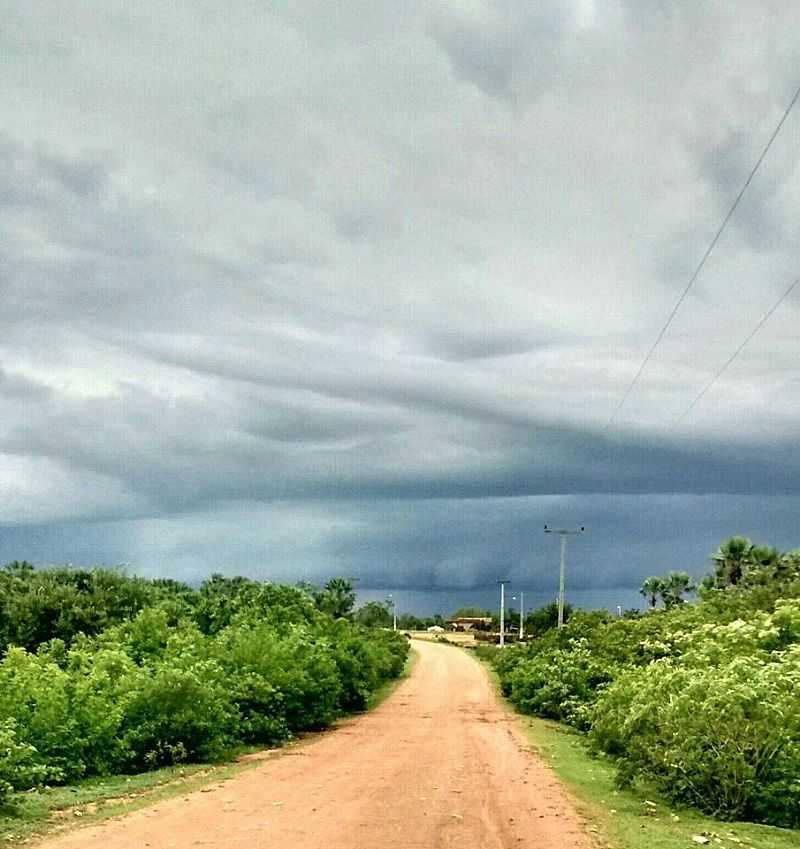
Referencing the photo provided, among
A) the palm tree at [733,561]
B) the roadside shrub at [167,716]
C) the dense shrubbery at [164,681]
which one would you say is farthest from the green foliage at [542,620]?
the roadside shrub at [167,716]

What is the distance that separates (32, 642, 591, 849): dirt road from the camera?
13.1m

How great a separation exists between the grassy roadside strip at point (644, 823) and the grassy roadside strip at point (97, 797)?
22.1ft

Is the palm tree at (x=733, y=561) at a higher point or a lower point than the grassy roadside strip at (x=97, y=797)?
higher

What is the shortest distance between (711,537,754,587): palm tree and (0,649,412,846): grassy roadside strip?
149ft

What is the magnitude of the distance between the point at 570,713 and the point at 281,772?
1653 centimetres

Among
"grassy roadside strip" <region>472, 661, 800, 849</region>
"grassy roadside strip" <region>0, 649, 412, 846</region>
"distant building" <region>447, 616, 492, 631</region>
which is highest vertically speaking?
"distant building" <region>447, 616, 492, 631</region>

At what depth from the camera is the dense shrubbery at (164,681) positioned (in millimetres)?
17812

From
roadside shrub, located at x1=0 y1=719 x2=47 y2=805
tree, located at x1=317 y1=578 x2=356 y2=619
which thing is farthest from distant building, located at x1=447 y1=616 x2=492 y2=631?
roadside shrub, located at x1=0 y1=719 x2=47 y2=805

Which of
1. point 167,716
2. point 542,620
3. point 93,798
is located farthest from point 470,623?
point 93,798

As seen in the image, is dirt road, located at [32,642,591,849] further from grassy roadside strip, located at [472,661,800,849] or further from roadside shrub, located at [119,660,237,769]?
roadside shrub, located at [119,660,237,769]

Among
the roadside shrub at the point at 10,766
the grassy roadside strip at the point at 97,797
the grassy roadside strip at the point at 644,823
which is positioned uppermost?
the roadside shrub at the point at 10,766

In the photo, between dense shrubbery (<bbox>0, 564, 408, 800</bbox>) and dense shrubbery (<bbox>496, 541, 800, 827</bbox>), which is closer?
dense shrubbery (<bbox>496, 541, 800, 827</bbox>)

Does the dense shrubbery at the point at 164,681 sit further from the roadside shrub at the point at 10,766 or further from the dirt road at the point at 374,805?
the dirt road at the point at 374,805

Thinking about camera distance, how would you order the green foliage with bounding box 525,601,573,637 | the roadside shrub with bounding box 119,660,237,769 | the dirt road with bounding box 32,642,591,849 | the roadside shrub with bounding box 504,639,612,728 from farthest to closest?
the green foliage with bounding box 525,601,573,637, the roadside shrub with bounding box 504,639,612,728, the roadside shrub with bounding box 119,660,237,769, the dirt road with bounding box 32,642,591,849
